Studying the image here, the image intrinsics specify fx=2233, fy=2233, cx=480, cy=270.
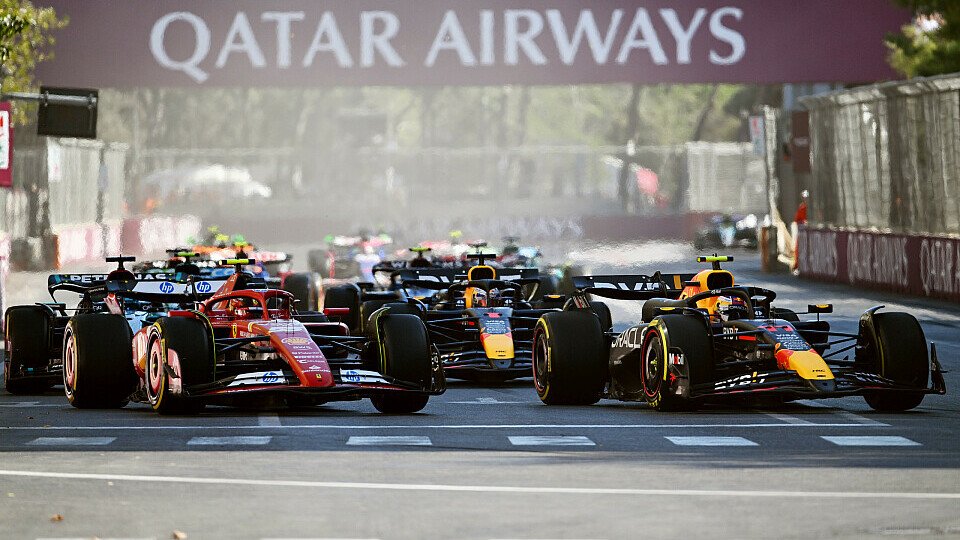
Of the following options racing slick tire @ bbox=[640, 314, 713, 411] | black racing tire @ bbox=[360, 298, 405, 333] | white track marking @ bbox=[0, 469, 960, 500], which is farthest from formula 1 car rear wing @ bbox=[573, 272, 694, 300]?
white track marking @ bbox=[0, 469, 960, 500]

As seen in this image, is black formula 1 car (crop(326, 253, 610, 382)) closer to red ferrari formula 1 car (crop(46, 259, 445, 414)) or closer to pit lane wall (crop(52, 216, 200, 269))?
red ferrari formula 1 car (crop(46, 259, 445, 414))

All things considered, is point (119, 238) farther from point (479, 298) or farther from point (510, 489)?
point (510, 489)

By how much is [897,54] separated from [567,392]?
102ft

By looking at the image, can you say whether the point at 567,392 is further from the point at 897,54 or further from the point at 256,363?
the point at 897,54

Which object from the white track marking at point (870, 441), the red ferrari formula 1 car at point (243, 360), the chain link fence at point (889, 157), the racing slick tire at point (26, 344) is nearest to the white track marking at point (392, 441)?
→ the red ferrari formula 1 car at point (243, 360)

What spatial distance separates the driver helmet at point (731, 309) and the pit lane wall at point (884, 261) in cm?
1789

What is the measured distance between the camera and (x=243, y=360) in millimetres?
17578

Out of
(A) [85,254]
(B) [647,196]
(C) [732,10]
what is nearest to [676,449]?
(C) [732,10]

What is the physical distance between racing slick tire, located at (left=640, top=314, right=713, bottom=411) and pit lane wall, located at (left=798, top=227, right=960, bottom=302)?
759 inches

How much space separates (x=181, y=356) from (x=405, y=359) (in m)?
1.76

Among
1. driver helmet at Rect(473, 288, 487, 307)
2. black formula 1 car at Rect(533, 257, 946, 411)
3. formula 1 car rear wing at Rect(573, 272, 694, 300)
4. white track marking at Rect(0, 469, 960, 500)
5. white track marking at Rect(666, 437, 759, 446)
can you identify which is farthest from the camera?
driver helmet at Rect(473, 288, 487, 307)

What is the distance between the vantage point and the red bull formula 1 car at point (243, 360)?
16.8 m

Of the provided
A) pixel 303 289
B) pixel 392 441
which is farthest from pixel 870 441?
pixel 303 289

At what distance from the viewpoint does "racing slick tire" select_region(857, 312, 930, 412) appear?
16.8 m
